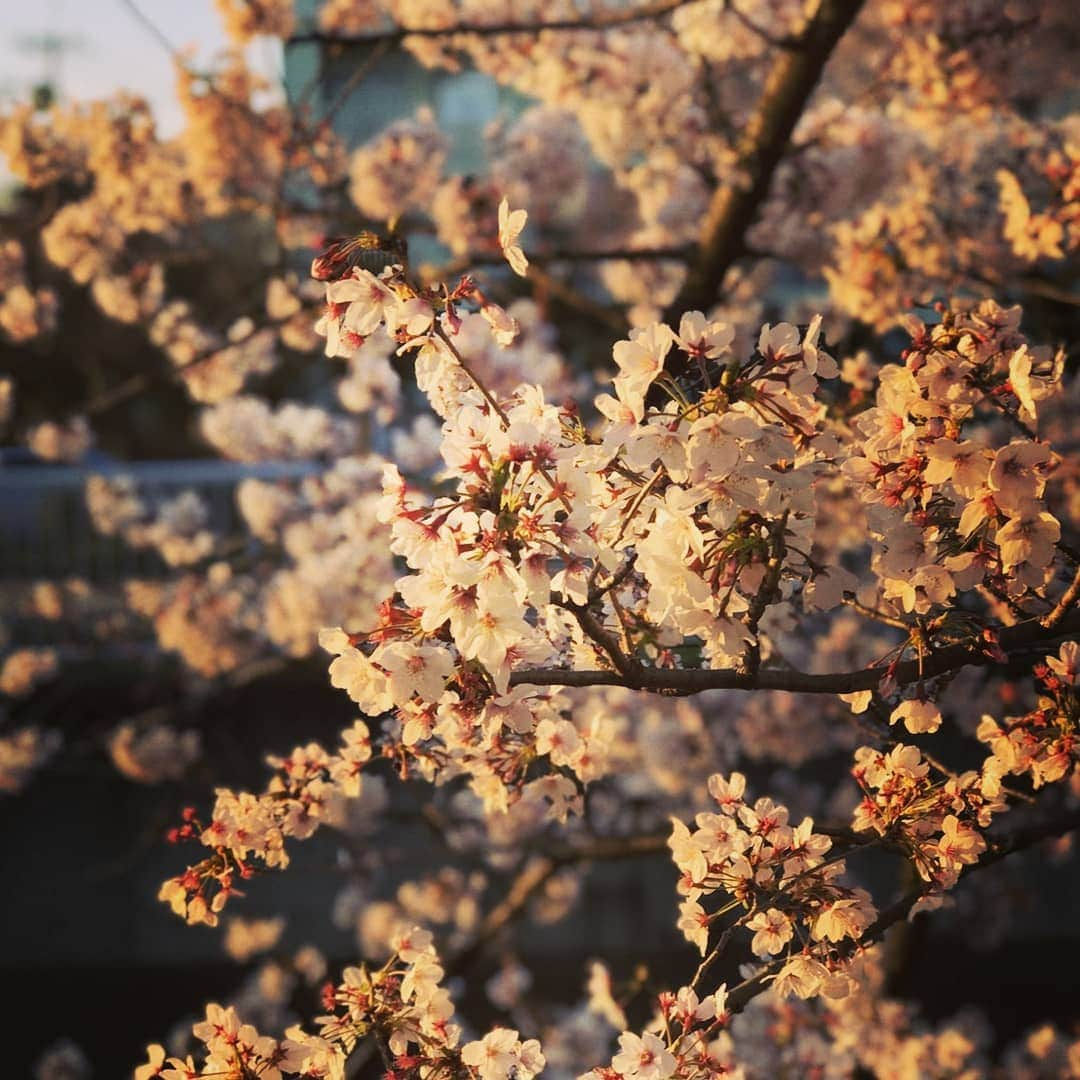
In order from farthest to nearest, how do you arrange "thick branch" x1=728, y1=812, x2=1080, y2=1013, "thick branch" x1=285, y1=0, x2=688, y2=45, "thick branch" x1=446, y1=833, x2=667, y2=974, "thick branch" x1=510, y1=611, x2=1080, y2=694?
"thick branch" x1=446, y1=833, x2=667, y2=974 < "thick branch" x1=285, y1=0, x2=688, y2=45 < "thick branch" x1=728, y1=812, x2=1080, y2=1013 < "thick branch" x1=510, y1=611, x2=1080, y2=694

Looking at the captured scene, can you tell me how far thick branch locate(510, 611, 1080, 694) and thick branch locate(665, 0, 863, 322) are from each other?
214cm

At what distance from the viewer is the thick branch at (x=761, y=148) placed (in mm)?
3980

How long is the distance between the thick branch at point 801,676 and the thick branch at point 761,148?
7.01ft

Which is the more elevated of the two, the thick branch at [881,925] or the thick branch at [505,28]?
the thick branch at [505,28]

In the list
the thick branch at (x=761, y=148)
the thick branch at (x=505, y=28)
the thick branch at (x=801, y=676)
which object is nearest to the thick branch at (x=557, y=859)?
the thick branch at (x=761, y=148)

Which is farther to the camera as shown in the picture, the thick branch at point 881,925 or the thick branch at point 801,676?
the thick branch at point 881,925

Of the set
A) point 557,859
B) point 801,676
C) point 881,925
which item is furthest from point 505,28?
point 557,859

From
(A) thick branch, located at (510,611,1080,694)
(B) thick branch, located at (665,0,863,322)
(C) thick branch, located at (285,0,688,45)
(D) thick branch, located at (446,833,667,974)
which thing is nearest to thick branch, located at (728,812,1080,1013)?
(A) thick branch, located at (510,611,1080,694)

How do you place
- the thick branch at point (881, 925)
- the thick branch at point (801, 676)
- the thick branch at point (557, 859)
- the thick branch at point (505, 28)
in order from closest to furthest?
the thick branch at point (801, 676) → the thick branch at point (881, 925) → the thick branch at point (505, 28) → the thick branch at point (557, 859)

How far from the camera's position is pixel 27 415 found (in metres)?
16.3

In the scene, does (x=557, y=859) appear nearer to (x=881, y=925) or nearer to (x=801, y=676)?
(x=881, y=925)

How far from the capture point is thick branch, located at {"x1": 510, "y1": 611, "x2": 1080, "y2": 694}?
2027 millimetres

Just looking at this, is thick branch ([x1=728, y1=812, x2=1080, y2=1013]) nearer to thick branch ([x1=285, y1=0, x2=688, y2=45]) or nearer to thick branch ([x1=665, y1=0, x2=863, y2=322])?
thick branch ([x1=665, y1=0, x2=863, y2=322])

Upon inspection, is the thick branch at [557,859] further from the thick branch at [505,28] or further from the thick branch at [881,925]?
the thick branch at [505,28]
